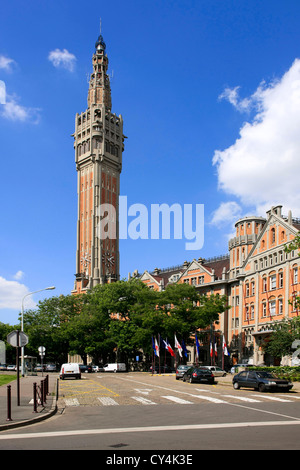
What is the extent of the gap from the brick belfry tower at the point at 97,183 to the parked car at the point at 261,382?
79035 millimetres

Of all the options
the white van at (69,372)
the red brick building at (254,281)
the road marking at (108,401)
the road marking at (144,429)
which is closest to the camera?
the road marking at (144,429)

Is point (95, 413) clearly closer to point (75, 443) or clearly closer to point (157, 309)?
point (75, 443)

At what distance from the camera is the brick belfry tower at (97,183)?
11268 centimetres

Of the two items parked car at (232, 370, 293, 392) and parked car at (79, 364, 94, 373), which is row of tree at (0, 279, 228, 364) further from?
parked car at (232, 370, 293, 392)

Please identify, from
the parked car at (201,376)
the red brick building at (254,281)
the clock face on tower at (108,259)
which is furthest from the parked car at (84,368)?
the clock face on tower at (108,259)

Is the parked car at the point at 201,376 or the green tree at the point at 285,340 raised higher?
the green tree at the point at 285,340

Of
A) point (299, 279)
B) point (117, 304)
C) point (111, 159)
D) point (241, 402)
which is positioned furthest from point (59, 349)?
point (241, 402)

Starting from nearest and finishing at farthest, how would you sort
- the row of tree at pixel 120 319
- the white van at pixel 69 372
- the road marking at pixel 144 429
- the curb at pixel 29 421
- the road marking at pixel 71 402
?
1. the road marking at pixel 144 429
2. the curb at pixel 29 421
3. the road marking at pixel 71 402
4. the white van at pixel 69 372
5. the row of tree at pixel 120 319

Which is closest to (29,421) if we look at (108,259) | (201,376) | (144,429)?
(144,429)

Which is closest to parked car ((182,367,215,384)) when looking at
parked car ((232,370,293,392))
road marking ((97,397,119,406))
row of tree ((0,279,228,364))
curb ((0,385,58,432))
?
parked car ((232,370,293,392))

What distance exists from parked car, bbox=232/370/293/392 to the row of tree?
33893 millimetres

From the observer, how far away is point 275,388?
28031 millimetres

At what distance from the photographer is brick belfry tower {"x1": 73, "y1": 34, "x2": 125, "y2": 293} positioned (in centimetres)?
11268

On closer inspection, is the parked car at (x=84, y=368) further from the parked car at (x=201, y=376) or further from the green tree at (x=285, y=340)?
the parked car at (x=201, y=376)
